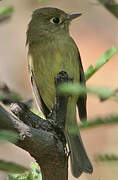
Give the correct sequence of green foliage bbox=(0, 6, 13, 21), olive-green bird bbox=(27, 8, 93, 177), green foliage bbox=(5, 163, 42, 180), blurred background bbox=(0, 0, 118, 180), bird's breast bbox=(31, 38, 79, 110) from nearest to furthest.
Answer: green foliage bbox=(0, 6, 13, 21)
green foliage bbox=(5, 163, 42, 180)
olive-green bird bbox=(27, 8, 93, 177)
bird's breast bbox=(31, 38, 79, 110)
blurred background bbox=(0, 0, 118, 180)

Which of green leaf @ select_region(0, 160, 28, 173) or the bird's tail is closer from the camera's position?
green leaf @ select_region(0, 160, 28, 173)

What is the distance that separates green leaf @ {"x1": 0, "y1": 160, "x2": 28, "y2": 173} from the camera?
116 centimetres

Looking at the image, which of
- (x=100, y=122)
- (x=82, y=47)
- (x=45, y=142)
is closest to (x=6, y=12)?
(x=45, y=142)

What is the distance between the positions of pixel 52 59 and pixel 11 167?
2.88 meters

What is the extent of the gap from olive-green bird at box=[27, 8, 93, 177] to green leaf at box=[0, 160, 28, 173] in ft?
7.95

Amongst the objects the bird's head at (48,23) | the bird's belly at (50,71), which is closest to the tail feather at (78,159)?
the bird's belly at (50,71)

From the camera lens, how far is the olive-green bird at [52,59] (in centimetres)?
386

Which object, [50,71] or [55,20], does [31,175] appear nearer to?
[50,71]

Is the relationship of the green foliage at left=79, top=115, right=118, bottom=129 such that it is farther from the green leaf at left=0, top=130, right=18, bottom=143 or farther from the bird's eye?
the bird's eye

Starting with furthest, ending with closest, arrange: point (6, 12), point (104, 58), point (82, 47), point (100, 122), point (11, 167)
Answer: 1. point (82, 47)
2. point (104, 58)
3. point (6, 12)
4. point (11, 167)
5. point (100, 122)

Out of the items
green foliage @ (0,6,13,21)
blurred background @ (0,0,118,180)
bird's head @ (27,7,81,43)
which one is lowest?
blurred background @ (0,0,118,180)

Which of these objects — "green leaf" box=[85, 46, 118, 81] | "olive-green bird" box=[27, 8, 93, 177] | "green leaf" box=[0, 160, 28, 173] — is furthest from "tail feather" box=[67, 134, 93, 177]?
"green leaf" box=[0, 160, 28, 173]

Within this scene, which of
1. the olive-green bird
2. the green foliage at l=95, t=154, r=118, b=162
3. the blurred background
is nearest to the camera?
the green foliage at l=95, t=154, r=118, b=162

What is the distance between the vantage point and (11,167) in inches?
45.7
